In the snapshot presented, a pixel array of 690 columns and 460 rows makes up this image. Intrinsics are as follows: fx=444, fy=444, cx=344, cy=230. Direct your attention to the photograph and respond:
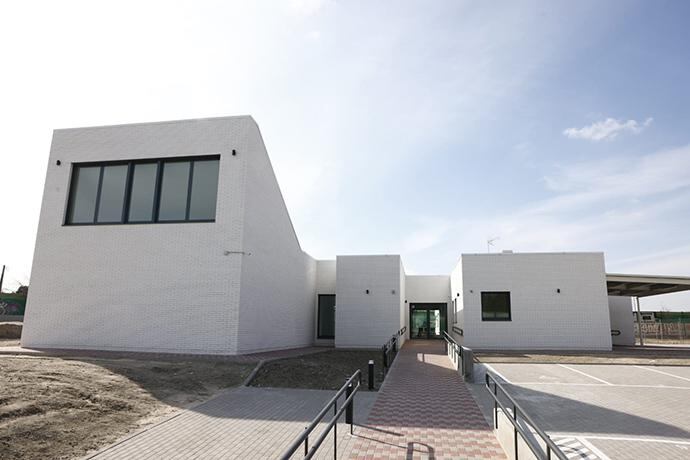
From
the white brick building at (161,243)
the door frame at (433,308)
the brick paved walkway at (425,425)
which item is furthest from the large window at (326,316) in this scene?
the brick paved walkway at (425,425)

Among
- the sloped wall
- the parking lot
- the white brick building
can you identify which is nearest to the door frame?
the white brick building

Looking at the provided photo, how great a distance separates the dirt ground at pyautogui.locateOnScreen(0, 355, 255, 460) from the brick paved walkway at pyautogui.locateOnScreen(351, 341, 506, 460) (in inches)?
135

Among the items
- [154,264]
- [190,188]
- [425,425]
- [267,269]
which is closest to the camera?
[425,425]

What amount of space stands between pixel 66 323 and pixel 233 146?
24.5 ft

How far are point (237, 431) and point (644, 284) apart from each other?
22.3m

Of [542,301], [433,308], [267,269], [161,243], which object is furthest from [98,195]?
[433,308]

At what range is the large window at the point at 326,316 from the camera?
2292cm

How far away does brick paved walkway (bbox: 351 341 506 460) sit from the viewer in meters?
5.60

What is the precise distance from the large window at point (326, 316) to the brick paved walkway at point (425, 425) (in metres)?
12.0

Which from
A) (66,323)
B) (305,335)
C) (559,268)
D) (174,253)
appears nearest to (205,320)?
(174,253)

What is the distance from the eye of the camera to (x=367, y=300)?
21.5m

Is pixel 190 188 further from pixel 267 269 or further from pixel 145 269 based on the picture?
pixel 267 269

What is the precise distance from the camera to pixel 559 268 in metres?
19.7

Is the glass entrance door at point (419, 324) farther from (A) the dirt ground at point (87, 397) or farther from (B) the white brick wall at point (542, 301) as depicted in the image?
(A) the dirt ground at point (87, 397)
